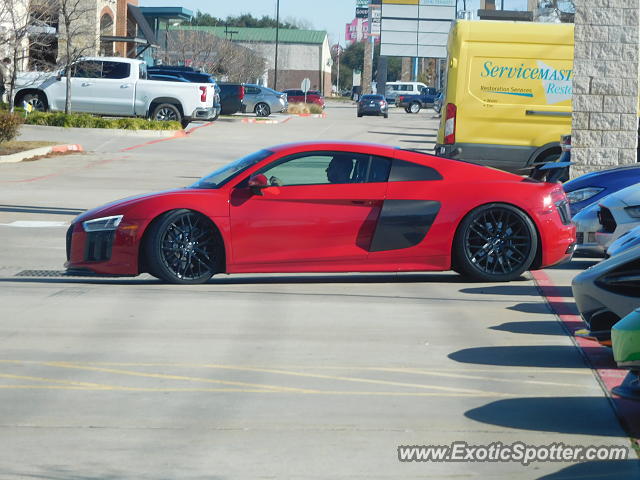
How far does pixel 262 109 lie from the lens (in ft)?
179

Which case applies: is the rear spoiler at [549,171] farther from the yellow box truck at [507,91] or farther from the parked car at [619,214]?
the yellow box truck at [507,91]

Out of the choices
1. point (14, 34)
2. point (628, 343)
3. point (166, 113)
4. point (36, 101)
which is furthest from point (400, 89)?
point (628, 343)

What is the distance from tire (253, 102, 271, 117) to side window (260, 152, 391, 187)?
44.4 m

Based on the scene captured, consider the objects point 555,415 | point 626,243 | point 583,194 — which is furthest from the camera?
point 583,194

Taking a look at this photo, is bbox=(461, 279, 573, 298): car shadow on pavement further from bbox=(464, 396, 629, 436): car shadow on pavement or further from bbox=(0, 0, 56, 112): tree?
bbox=(0, 0, 56, 112): tree

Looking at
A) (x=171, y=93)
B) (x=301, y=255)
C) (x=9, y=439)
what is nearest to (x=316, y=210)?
(x=301, y=255)

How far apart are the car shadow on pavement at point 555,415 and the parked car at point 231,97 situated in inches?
1765

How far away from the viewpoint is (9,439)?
5188mm

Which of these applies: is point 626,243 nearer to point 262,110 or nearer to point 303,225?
point 303,225

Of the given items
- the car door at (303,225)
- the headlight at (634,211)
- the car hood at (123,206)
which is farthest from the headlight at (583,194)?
the car hood at (123,206)

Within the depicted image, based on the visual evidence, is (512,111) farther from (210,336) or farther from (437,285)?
(210,336)

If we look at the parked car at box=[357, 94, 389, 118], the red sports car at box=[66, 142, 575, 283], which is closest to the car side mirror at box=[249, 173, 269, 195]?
the red sports car at box=[66, 142, 575, 283]

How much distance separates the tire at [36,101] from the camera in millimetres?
36219

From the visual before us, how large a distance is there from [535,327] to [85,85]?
29693 mm
